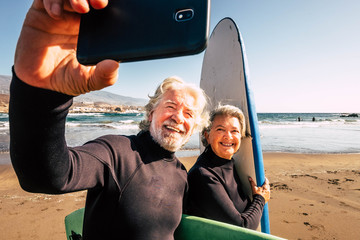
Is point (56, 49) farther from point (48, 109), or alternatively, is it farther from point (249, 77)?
point (249, 77)

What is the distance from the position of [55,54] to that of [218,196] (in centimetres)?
144

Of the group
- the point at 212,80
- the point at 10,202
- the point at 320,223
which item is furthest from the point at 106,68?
the point at 10,202

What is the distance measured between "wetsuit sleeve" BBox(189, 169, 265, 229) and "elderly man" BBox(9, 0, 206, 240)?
0.60 feet

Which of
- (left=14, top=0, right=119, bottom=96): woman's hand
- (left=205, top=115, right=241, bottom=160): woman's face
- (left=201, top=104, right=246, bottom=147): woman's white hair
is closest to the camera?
(left=14, top=0, right=119, bottom=96): woman's hand

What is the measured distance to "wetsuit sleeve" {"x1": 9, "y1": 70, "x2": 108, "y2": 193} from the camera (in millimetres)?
679

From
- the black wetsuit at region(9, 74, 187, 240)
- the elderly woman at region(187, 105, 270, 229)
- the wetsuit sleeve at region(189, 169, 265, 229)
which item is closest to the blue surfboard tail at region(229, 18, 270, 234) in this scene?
the elderly woman at region(187, 105, 270, 229)

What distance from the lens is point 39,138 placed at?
727 mm

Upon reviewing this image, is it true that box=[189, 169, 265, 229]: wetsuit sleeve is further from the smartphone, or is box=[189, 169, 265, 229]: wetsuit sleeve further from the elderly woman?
the smartphone

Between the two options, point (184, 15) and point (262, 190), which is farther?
point (262, 190)

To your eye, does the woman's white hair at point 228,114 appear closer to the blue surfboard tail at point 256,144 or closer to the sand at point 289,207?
the blue surfboard tail at point 256,144

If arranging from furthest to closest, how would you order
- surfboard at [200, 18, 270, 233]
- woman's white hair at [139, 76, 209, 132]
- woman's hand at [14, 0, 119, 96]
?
surfboard at [200, 18, 270, 233] → woman's white hair at [139, 76, 209, 132] → woman's hand at [14, 0, 119, 96]

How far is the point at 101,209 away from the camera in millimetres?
1189

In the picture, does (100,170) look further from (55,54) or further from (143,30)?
(143,30)

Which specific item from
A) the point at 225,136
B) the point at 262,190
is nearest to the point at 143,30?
the point at 225,136
